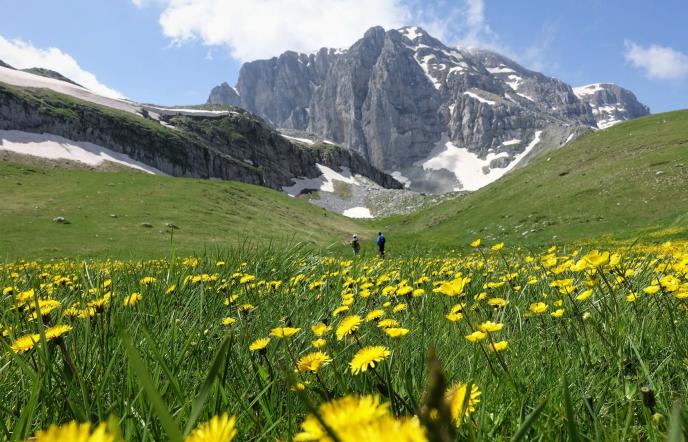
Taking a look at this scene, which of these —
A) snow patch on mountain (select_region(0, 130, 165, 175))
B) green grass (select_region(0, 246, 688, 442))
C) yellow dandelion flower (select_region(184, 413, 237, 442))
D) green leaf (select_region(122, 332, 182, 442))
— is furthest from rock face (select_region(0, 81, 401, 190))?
yellow dandelion flower (select_region(184, 413, 237, 442))

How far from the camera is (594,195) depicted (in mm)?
37875

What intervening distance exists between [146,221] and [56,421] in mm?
41417

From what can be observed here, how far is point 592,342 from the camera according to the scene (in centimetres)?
247

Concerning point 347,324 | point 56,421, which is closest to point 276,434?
point 347,324

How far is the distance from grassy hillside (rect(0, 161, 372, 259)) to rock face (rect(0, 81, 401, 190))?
137ft

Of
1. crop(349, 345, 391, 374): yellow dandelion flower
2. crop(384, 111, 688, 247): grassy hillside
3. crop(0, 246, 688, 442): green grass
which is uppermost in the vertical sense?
crop(384, 111, 688, 247): grassy hillside

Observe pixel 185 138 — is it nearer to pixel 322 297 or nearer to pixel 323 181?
pixel 323 181

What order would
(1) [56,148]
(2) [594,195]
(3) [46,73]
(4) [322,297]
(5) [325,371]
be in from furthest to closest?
(3) [46,73], (1) [56,148], (2) [594,195], (4) [322,297], (5) [325,371]

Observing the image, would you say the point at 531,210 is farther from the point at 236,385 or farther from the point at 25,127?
the point at 25,127

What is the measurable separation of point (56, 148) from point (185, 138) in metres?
40.5

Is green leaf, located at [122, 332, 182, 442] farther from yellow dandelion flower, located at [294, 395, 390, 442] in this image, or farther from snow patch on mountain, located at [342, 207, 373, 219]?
snow patch on mountain, located at [342, 207, 373, 219]

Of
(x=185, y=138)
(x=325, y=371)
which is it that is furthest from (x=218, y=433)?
Answer: (x=185, y=138)

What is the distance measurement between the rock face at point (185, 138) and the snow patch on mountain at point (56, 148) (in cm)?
208

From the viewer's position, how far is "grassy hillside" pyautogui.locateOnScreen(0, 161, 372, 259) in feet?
99.1
